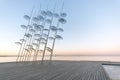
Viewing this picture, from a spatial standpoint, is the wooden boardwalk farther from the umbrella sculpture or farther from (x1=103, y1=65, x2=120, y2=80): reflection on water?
the umbrella sculpture

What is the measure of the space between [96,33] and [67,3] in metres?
12.0

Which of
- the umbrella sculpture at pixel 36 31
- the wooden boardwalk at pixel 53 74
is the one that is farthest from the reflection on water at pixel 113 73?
the umbrella sculpture at pixel 36 31

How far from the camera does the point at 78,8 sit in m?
35.8

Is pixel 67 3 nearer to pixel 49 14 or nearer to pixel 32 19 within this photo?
pixel 49 14

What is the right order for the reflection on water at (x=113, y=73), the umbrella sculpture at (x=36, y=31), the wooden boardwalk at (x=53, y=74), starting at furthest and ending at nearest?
the umbrella sculpture at (x=36, y=31)
the reflection on water at (x=113, y=73)
the wooden boardwalk at (x=53, y=74)

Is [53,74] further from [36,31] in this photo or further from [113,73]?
[36,31]

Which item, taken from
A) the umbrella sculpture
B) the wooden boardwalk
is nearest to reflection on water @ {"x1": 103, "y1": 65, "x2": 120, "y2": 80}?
the wooden boardwalk

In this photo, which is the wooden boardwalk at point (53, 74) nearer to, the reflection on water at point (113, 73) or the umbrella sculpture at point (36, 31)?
the reflection on water at point (113, 73)

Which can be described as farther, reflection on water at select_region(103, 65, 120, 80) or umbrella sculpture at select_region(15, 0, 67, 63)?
umbrella sculpture at select_region(15, 0, 67, 63)

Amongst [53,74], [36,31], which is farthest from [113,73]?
[36,31]

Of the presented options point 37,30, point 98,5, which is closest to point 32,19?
point 37,30

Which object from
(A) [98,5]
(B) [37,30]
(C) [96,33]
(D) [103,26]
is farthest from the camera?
(C) [96,33]

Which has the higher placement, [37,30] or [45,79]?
[37,30]

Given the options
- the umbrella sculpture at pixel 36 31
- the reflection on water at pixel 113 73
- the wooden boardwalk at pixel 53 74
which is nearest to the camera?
the wooden boardwalk at pixel 53 74
